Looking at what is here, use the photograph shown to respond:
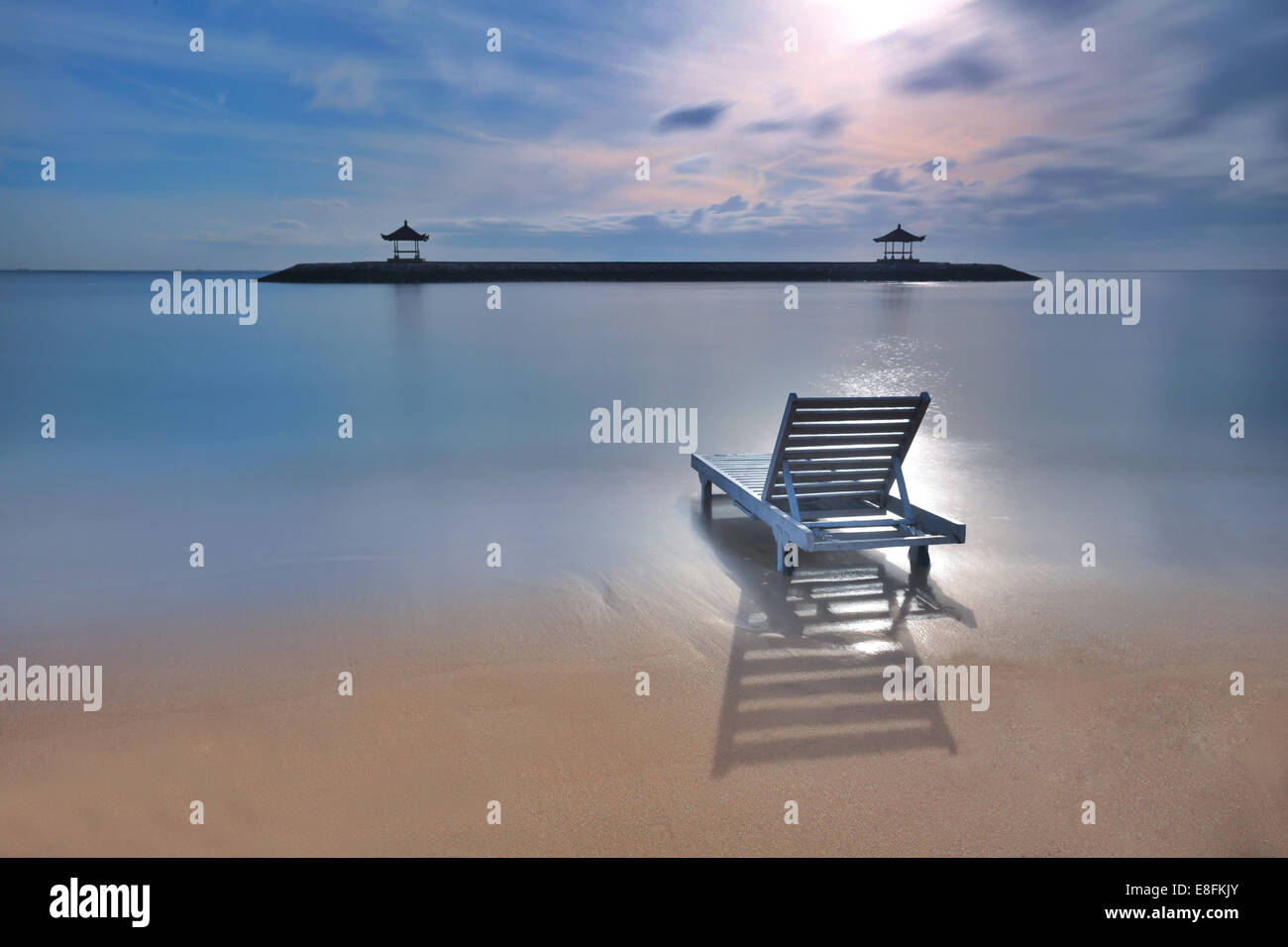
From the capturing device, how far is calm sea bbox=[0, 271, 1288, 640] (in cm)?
565

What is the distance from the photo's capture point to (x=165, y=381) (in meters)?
16.5

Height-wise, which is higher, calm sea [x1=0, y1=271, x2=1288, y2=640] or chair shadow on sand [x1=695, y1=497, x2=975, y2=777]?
calm sea [x1=0, y1=271, x2=1288, y2=640]

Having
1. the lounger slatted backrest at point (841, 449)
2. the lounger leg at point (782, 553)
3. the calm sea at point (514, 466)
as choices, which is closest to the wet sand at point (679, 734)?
the lounger leg at point (782, 553)

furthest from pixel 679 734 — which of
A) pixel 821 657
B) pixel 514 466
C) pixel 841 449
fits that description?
pixel 514 466

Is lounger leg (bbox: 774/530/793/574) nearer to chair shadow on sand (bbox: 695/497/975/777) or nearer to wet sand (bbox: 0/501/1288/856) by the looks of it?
chair shadow on sand (bbox: 695/497/975/777)

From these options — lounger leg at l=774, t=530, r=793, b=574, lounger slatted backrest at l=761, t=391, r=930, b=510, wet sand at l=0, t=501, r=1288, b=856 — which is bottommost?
wet sand at l=0, t=501, r=1288, b=856

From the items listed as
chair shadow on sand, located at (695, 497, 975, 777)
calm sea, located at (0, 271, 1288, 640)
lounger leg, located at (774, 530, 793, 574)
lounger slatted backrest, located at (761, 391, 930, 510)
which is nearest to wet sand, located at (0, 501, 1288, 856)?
chair shadow on sand, located at (695, 497, 975, 777)

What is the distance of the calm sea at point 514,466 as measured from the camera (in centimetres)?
565

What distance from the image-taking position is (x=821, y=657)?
4332 mm

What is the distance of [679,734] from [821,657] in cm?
106

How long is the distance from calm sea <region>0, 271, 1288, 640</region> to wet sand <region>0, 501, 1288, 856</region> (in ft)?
2.07

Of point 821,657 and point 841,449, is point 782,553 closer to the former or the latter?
point 841,449

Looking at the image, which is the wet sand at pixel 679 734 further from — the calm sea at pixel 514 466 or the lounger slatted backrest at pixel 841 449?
the lounger slatted backrest at pixel 841 449

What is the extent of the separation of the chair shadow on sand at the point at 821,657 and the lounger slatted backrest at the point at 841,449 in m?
0.48
